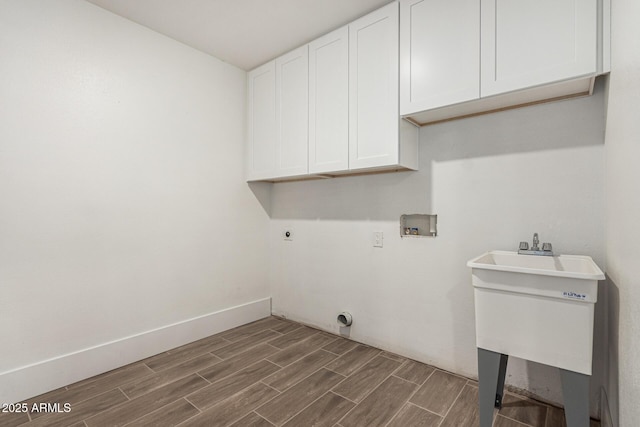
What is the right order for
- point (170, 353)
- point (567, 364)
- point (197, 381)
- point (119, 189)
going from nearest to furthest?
point (567, 364) < point (197, 381) < point (119, 189) < point (170, 353)

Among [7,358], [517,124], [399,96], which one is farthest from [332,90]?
[7,358]

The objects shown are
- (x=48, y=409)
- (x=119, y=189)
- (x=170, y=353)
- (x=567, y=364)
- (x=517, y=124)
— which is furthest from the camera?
(x=170, y=353)

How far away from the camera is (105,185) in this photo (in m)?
2.10

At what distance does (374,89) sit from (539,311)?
1578 millimetres

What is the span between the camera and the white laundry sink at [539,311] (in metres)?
1.23

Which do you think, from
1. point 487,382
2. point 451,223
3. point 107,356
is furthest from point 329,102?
point 107,356

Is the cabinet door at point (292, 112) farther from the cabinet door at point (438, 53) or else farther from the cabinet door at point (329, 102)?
the cabinet door at point (438, 53)

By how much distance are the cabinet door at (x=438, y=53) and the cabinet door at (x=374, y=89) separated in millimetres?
73

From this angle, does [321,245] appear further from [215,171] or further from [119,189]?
[119,189]

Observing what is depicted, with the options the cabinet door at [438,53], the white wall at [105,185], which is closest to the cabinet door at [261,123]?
the white wall at [105,185]

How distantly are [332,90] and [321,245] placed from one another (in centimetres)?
131

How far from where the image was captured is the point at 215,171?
275cm

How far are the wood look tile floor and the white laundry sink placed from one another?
0.51 metres

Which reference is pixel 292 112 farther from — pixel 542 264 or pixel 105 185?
pixel 542 264
